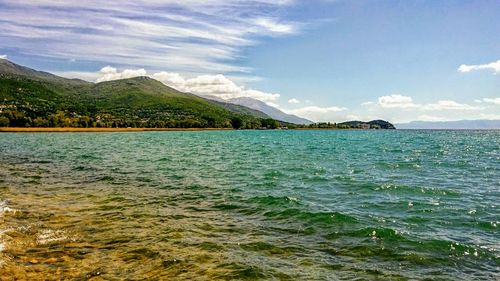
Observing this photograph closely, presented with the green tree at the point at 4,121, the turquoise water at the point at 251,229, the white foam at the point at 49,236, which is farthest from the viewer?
the green tree at the point at 4,121

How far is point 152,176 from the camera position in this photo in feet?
108

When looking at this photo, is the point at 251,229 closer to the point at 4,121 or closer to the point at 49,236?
the point at 49,236

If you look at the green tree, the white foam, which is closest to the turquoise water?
the white foam

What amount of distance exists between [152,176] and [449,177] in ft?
85.3

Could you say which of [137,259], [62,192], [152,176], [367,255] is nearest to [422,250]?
[367,255]

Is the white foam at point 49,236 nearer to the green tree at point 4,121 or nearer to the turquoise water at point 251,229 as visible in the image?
the turquoise water at point 251,229

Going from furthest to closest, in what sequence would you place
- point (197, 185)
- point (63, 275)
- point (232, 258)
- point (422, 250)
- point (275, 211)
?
point (197, 185) → point (275, 211) → point (422, 250) → point (232, 258) → point (63, 275)

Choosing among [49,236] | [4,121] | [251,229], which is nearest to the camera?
[49,236]

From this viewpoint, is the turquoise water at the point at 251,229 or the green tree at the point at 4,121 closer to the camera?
the turquoise water at the point at 251,229

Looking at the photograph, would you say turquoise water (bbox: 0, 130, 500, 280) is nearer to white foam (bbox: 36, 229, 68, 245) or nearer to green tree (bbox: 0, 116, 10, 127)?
white foam (bbox: 36, 229, 68, 245)

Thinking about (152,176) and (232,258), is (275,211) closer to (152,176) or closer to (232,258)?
(232,258)

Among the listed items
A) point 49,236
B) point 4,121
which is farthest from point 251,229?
point 4,121

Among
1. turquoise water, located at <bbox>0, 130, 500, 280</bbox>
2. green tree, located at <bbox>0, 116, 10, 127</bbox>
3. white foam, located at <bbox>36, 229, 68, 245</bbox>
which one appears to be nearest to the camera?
turquoise water, located at <bbox>0, 130, 500, 280</bbox>

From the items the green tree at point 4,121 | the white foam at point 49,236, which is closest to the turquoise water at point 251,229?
the white foam at point 49,236
